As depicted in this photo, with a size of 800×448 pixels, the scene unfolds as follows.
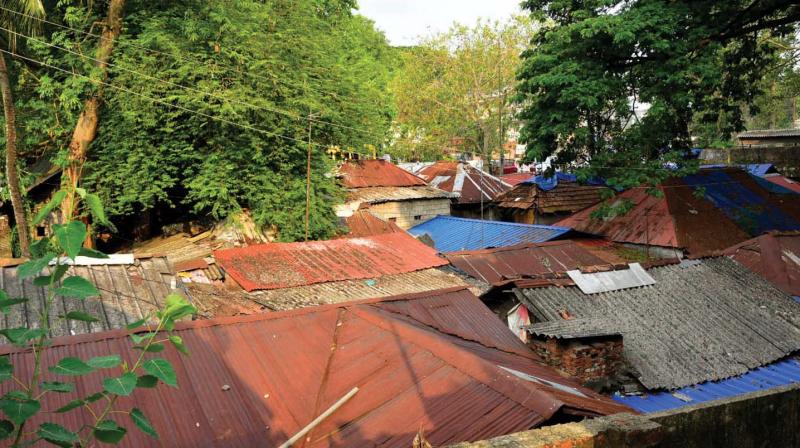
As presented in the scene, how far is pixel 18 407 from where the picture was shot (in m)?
1.96

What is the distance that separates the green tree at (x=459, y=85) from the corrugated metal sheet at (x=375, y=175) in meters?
4.49

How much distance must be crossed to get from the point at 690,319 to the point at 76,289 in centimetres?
1026

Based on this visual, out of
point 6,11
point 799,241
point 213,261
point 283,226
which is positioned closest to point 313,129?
point 283,226

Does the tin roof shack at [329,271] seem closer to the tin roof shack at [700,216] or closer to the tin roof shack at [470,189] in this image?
the tin roof shack at [700,216]

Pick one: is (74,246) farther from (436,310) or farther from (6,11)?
(6,11)

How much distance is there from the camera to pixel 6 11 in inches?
495

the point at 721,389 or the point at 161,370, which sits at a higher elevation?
the point at 161,370

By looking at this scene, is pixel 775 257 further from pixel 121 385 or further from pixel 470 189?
pixel 470 189

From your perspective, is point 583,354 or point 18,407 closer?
point 18,407

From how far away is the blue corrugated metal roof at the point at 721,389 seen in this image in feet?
26.1

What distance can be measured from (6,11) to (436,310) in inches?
470

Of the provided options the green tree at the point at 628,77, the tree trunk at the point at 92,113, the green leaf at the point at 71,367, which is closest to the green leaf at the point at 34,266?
→ the green leaf at the point at 71,367

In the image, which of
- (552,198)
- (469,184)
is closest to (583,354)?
(552,198)

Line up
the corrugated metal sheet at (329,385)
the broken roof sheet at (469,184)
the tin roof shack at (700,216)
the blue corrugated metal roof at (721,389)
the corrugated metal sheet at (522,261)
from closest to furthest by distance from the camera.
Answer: the corrugated metal sheet at (329,385), the blue corrugated metal roof at (721,389), the corrugated metal sheet at (522,261), the tin roof shack at (700,216), the broken roof sheet at (469,184)
